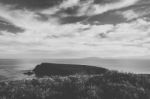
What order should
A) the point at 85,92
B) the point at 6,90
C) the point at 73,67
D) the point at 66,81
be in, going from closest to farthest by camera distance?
the point at 85,92, the point at 6,90, the point at 66,81, the point at 73,67

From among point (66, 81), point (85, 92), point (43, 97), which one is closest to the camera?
point (43, 97)

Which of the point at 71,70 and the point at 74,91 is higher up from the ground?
the point at 74,91

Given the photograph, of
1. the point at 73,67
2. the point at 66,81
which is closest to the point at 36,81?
the point at 66,81

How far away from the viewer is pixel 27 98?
841cm

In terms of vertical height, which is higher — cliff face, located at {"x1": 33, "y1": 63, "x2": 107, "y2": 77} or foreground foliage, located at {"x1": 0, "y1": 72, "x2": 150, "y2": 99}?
foreground foliage, located at {"x1": 0, "y1": 72, "x2": 150, "y2": 99}

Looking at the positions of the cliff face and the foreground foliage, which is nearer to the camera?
the foreground foliage

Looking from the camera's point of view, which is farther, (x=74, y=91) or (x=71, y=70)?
(x=71, y=70)

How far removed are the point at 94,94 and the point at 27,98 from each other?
3593 mm

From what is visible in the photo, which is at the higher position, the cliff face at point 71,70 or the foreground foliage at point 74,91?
the foreground foliage at point 74,91

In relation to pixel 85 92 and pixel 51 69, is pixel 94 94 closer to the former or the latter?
pixel 85 92

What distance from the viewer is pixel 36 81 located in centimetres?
1127

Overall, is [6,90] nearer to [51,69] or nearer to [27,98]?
[27,98]

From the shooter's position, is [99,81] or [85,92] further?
[99,81]

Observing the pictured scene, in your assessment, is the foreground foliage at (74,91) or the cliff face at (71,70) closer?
the foreground foliage at (74,91)
